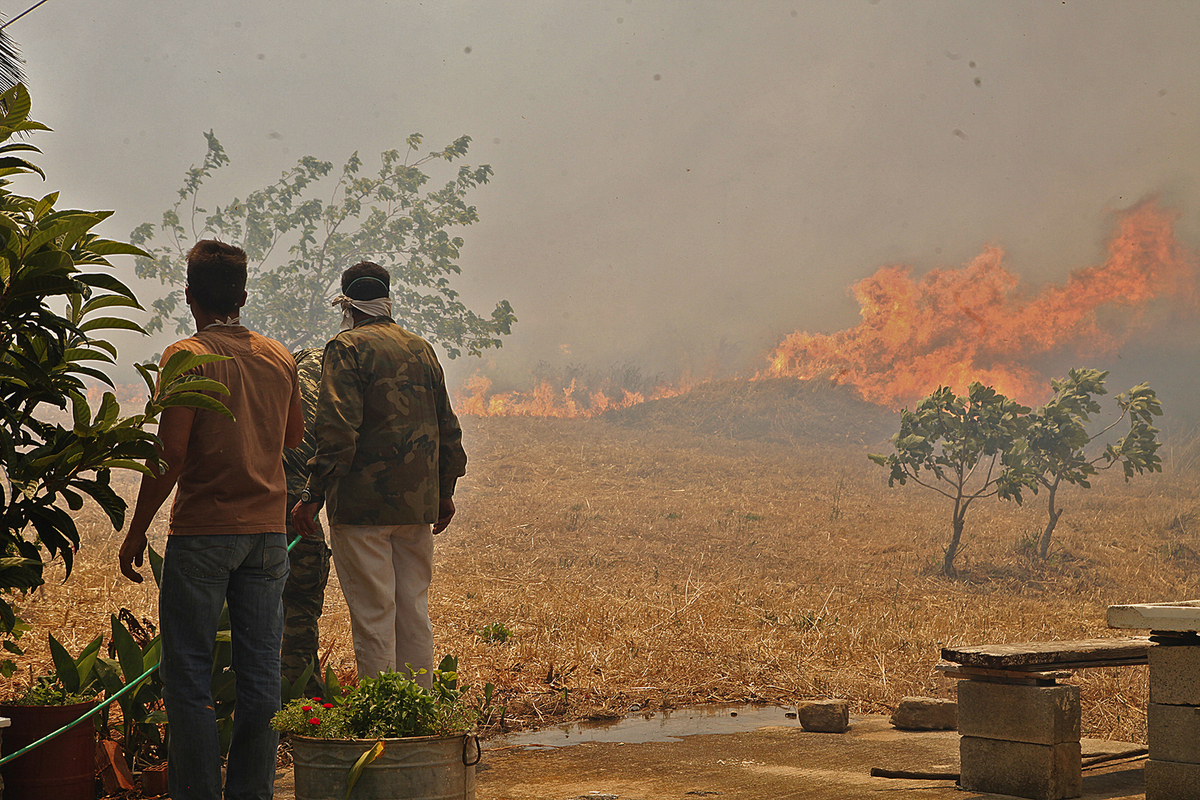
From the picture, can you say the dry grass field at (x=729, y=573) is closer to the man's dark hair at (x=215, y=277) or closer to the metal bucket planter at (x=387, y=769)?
the man's dark hair at (x=215, y=277)

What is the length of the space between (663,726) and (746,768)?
1227 millimetres

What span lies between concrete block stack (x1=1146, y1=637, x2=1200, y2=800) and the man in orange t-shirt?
329 cm

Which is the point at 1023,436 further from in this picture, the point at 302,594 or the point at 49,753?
the point at 49,753

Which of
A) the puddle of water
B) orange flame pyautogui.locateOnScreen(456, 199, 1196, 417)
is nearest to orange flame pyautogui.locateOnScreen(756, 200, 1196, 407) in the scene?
orange flame pyautogui.locateOnScreen(456, 199, 1196, 417)

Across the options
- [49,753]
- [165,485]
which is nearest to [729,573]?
[49,753]

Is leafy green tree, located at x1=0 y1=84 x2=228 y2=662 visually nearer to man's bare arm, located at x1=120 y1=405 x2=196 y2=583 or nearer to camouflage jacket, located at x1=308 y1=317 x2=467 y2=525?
man's bare arm, located at x1=120 y1=405 x2=196 y2=583

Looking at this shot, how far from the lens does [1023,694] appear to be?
4.29 meters

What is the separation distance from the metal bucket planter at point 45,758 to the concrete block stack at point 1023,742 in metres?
3.48

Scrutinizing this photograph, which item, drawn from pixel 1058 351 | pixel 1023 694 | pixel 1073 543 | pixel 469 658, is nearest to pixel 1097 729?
pixel 1023 694

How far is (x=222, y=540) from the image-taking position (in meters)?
3.51

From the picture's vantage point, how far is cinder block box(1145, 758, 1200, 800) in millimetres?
3896

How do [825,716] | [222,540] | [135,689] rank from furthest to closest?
[825,716]
[135,689]
[222,540]

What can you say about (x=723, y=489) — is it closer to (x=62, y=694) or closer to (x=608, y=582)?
(x=608, y=582)

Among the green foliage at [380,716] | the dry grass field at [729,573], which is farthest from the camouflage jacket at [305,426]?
the green foliage at [380,716]
